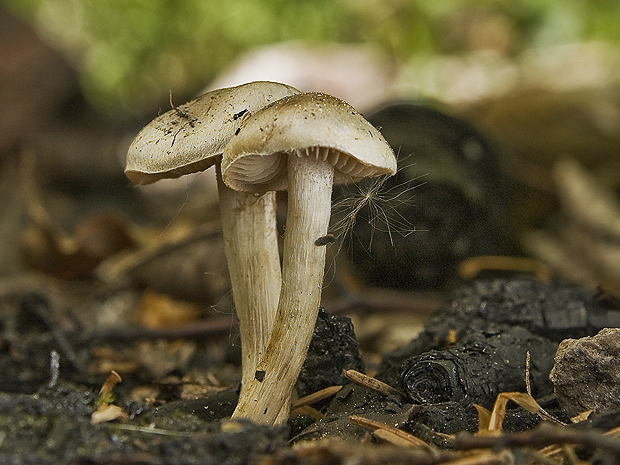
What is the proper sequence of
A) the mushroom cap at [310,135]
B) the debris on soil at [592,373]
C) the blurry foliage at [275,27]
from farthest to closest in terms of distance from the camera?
the blurry foliage at [275,27], the debris on soil at [592,373], the mushroom cap at [310,135]

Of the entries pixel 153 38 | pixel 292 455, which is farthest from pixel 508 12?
pixel 292 455

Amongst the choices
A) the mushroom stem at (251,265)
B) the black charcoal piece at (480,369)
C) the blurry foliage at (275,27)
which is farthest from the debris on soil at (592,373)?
the blurry foliage at (275,27)

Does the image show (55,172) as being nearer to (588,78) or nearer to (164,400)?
(164,400)

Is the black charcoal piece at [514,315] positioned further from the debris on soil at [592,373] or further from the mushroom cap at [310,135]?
the mushroom cap at [310,135]

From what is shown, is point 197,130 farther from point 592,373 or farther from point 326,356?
point 592,373

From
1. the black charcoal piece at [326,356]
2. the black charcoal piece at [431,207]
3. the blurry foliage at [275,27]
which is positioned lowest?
the black charcoal piece at [326,356]

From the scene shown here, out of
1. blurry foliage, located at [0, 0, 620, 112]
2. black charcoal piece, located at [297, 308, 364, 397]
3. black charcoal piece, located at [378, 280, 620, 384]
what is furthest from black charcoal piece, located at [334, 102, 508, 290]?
blurry foliage, located at [0, 0, 620, 112]
